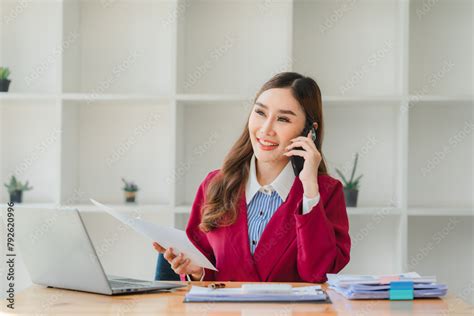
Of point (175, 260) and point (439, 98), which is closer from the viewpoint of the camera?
point (175, 260)

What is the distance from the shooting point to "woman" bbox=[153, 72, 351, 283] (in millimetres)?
2572

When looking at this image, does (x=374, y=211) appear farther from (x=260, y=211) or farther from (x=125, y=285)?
(x=125, y=285)

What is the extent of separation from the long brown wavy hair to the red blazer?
39 mm

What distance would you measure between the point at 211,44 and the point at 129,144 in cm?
73

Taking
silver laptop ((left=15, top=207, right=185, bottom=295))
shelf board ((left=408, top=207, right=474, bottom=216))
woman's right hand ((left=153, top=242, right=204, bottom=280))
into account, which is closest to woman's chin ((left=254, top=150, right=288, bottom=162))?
woman's right hand ((left=153, top=242, right=204, bottom=280))

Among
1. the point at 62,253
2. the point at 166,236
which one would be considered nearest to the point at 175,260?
the point at 166,236

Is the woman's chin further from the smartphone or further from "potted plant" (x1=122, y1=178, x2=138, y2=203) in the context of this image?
"potted plant" (x1=122, y1=178, x2=138, y2=203)

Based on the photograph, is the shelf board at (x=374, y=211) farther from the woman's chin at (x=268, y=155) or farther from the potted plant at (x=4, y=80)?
the potted plant at (x=4, y=80)

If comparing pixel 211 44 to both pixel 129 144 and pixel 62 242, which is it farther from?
pixel 62 242

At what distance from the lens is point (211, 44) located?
13.6 ft

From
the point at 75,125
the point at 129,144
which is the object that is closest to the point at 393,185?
the point at 129,144

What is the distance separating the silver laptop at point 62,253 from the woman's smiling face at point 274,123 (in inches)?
28.4

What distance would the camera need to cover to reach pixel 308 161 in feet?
8.64

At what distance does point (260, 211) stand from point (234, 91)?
148 centimetres
